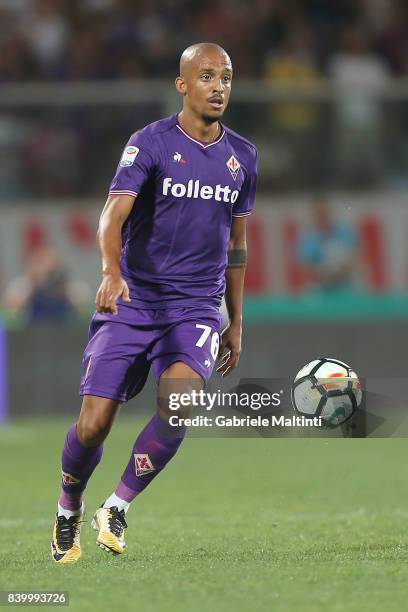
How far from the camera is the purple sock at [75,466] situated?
5.95m

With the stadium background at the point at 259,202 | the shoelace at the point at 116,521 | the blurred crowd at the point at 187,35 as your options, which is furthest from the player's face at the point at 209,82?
the blurred crowd at the point at 187,35

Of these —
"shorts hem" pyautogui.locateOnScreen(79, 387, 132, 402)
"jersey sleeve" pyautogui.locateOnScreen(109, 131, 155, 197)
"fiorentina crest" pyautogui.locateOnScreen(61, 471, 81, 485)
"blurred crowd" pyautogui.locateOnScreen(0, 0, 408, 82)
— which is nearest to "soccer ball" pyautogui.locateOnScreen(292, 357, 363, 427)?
"shorts hem" pyautogui.locateOnScreen(79, 387, 132, 402)

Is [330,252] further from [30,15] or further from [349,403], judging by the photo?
[349,403]

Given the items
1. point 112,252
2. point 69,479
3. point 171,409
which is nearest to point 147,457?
point 171,409

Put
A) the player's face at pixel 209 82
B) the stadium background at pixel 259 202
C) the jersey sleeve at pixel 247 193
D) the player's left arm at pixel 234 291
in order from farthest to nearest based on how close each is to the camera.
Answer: the stadium background at pixel 259 202
the player's left arm at pixel 234 291
the jersey sleeve at pixel 247 193
the player's face at pixel 209 82

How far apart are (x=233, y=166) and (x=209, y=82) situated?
0.41 m

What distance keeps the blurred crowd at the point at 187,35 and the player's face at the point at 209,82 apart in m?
7.90

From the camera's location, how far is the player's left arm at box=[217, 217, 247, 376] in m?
6.38

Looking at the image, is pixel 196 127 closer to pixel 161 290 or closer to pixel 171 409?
pixel 161 290

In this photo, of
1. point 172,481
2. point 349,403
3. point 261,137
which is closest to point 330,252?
point 261,137

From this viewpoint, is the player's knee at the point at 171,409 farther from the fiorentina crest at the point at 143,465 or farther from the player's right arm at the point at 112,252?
the player's right arm at the point at 112,252

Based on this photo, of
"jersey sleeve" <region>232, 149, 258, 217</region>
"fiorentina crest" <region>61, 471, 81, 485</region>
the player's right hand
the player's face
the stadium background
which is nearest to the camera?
the player's right hand

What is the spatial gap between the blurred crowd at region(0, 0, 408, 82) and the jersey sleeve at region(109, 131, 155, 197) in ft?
26.3

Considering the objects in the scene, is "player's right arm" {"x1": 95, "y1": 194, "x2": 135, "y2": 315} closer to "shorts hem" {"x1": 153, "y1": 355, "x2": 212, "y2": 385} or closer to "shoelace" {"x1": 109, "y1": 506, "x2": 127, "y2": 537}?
"shorts hem" {"x1": 153, "y1": 355, "x2": 212, "y2": 385}
